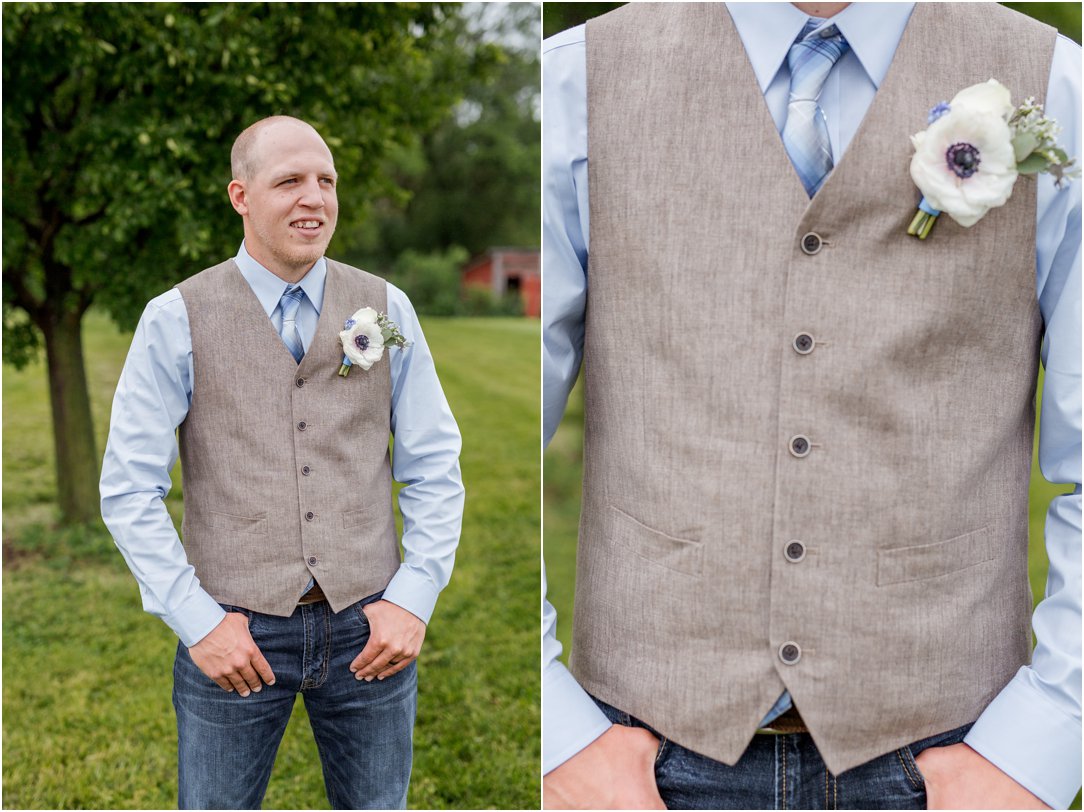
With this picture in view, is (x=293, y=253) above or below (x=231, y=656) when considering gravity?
above

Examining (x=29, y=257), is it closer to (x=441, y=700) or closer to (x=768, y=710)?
(x=441, y=700)

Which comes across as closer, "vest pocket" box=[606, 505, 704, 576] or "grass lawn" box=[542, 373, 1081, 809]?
"vest pocket" box=[606, 505, 704, 576]

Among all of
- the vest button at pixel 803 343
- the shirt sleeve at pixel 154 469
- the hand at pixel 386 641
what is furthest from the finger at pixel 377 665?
the vest button at pixel 803 343

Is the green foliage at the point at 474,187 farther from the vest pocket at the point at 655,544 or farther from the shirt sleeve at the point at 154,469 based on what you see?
the vest pocket at the point at 655,544

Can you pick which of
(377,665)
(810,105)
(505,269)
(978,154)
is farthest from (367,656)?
(505,269)

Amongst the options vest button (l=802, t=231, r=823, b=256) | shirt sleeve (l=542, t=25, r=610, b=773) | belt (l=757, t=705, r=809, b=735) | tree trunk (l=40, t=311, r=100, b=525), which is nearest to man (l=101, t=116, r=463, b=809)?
shirt sleeve (l=542, t=25, r=610, b=773)

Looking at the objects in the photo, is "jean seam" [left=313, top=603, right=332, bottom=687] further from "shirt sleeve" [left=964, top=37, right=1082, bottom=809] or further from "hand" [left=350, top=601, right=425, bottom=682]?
"shirt sleeve" [left=964, top=37, right=1082, bottom=809]

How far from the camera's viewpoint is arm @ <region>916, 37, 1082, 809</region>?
4.72 feet

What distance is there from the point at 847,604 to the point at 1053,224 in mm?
624

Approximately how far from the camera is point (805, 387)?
1420 millimetres

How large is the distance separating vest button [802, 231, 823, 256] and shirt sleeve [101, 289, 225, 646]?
1.17 meters

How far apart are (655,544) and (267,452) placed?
828mm

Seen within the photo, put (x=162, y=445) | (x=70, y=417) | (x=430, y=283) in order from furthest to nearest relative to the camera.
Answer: (x=430, y=283)
(x=70, y=417)
(x=162, y=445)

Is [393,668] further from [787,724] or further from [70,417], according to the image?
[70,417]
